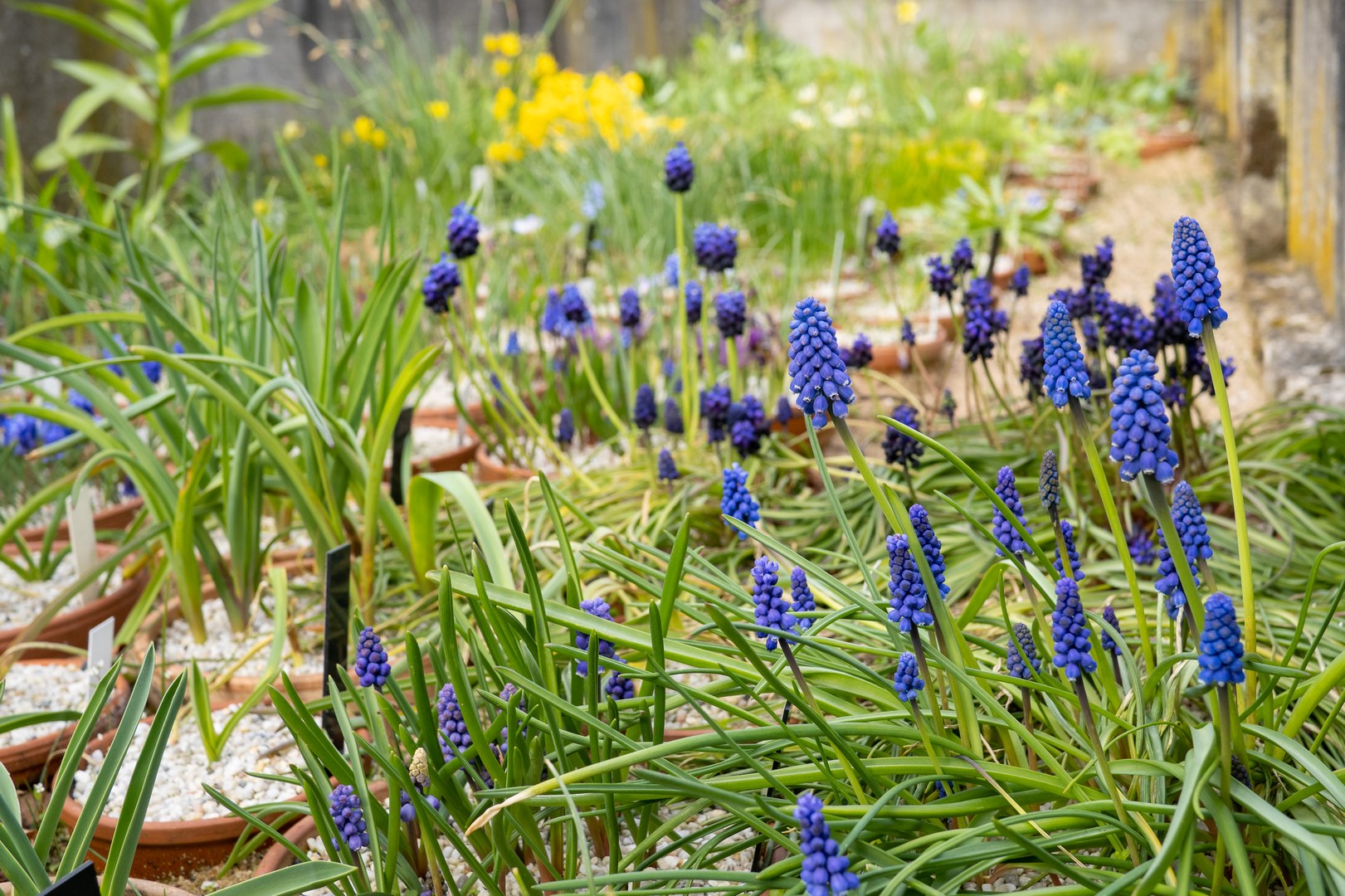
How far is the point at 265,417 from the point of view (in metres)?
1.99

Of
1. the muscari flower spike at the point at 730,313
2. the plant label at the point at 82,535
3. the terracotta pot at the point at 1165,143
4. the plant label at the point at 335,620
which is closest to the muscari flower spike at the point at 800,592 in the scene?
the plant label at the point at 335,620

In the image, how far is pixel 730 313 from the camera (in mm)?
2184

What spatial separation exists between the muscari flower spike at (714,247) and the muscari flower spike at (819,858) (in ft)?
4.76

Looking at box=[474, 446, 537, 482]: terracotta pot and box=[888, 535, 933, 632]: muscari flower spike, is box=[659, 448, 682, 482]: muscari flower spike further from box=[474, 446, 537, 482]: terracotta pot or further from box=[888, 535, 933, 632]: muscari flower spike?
box=[888, 535, 933, 632]: muscari flower spike

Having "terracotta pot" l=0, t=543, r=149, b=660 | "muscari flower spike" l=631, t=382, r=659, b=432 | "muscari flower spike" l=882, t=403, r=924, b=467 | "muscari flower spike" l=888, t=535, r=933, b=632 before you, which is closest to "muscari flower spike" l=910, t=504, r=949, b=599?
"muscari flower spike" l=888, t=535, r=933, b=632

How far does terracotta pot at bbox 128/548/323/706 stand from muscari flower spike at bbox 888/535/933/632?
3.01ft

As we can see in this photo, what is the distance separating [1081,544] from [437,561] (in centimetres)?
111

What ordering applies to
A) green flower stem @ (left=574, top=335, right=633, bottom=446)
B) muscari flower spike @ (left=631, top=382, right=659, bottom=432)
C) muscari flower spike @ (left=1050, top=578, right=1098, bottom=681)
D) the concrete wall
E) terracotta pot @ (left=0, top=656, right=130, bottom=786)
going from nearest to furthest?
muscari flower spike @ (left=1050, top=578, right=1098, bottom=681)
terracotta pot @ (left=0, top=656, right=130, bottom=786)
muscari flower spike @ (left=631, top=382, right=659, bottom=432)
green flower stem @ (left=574, top=335, right=633, bottom=446)
the concrete wall

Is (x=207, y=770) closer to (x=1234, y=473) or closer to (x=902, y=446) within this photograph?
(x=902, y=446)

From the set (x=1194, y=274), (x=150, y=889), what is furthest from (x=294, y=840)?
(x=1194, y=274)

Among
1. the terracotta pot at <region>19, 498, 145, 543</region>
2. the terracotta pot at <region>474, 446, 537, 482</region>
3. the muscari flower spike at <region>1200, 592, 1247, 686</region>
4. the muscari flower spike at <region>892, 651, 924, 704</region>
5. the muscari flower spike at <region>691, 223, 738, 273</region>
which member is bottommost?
the terracotta pot at <region>19, 498, 145, 543</region>

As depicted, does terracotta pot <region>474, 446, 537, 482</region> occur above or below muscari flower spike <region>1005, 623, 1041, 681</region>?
below

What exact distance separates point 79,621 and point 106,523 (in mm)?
494

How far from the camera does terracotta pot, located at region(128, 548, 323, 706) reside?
179 cm
